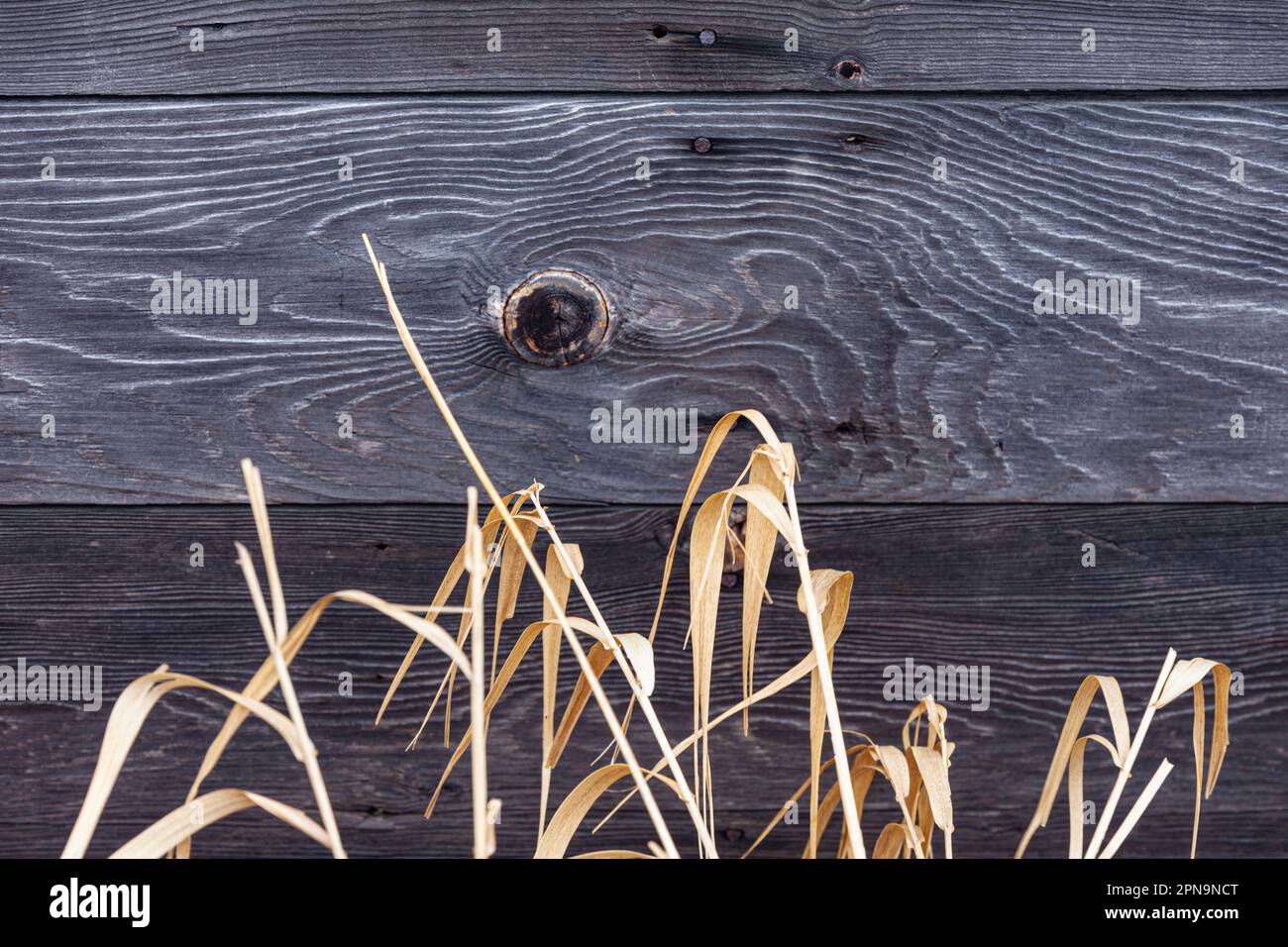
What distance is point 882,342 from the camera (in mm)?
520

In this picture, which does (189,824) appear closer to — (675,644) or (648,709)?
(648,709)

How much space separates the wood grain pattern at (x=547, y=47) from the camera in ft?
1.69

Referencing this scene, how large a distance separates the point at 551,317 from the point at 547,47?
158 millimetres

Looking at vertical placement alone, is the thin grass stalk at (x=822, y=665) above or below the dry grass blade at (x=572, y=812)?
above

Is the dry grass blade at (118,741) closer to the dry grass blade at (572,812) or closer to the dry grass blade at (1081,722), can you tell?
the dry grass blade at (572,812)

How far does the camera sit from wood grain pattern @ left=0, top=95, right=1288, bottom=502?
1.69ft

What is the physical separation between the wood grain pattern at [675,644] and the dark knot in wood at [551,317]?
10 centimetres

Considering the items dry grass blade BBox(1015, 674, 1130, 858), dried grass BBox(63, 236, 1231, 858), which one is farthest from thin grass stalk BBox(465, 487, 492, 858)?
dry grass blade BBox(1015, 674, 1130, 858)

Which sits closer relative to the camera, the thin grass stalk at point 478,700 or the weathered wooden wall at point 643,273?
the thin grass stalk at point 478,700

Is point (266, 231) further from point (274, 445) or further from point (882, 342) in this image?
point (882, 342)

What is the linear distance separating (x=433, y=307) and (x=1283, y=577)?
0.53 metres

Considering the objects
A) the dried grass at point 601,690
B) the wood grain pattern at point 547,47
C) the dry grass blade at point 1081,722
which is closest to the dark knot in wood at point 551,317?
the wood grain pattern at point 547,47

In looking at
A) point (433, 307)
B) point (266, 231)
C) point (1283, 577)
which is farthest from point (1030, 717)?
point (266, 231)
